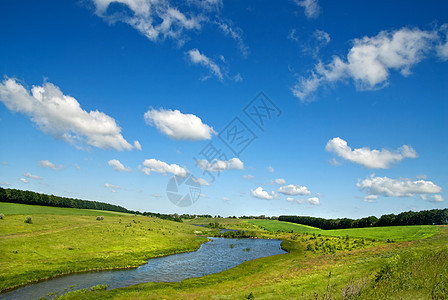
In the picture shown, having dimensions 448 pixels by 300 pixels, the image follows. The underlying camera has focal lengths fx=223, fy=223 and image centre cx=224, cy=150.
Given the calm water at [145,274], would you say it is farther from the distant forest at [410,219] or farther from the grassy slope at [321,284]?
the distant forest at [410,219]

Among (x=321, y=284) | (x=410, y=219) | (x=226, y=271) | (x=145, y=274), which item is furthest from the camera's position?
(x=410, y=219)

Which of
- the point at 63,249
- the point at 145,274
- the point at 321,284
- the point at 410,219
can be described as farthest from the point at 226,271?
the point at 410,219

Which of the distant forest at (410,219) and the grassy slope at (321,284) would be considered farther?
the distant forest at (410,219)

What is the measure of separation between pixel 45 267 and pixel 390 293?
150 feet

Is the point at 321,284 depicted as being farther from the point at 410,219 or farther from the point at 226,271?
the point at 410,219

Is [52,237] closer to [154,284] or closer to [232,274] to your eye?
[154,284]

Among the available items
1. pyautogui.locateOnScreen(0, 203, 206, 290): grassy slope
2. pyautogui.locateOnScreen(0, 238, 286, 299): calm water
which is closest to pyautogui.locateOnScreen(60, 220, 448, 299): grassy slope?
pyautogui.locateOnScreen(0, 238, 286, 299): calm water

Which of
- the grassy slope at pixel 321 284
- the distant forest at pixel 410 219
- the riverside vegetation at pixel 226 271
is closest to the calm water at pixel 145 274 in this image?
the riverside vegetation at pixel 226 271

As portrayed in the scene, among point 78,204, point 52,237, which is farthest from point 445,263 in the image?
point 78,204

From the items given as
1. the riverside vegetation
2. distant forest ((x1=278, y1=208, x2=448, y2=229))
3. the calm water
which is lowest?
the calm water

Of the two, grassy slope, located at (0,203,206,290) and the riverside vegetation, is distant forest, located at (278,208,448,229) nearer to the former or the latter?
the riverside vegetation

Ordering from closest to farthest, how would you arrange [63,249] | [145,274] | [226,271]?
[145,274] → [226,271] → [63,249]

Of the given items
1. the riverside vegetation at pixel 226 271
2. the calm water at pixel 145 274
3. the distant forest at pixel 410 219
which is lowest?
the calm water at pixel 145 274

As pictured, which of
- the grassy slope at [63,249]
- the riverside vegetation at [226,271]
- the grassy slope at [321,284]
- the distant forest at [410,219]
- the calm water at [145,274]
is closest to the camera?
the grassy slope at [321,284]
